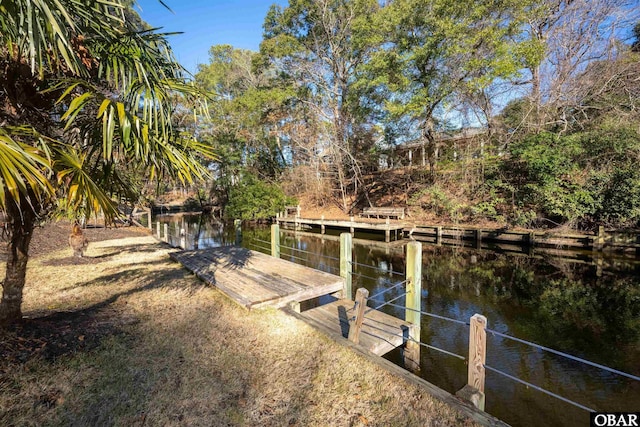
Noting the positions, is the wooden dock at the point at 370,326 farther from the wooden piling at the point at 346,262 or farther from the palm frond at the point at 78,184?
the palm frond at the point at 78,184

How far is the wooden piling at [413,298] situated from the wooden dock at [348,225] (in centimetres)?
1028

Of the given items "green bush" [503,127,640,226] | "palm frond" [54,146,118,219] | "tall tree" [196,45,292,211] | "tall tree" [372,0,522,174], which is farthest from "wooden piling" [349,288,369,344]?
"tall tree" [196,45,292,211]

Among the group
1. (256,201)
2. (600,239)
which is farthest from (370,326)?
(256,201)

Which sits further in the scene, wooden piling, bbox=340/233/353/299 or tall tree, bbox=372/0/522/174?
tall tree, bbox=372/0/522/174

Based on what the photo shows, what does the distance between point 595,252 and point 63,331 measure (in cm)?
1556

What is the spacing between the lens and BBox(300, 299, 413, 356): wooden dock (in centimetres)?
393

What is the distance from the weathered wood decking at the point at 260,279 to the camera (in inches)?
192

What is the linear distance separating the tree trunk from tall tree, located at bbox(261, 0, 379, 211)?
54.2ft

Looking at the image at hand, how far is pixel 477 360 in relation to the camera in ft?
8.82

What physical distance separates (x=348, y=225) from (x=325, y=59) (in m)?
12.0

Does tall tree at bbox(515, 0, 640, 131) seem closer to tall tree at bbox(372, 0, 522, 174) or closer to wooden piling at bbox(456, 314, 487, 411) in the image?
tall tree at bbox(372, 0, 522, 174)

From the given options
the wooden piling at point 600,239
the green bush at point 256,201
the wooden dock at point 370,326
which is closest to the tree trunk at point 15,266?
the wooden dock at point 370,326

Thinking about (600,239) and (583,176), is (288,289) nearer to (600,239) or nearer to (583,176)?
(600,239)

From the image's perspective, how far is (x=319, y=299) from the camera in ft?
24.3
